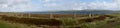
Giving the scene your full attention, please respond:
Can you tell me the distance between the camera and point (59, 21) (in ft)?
15.2

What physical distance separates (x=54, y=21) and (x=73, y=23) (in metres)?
0.37

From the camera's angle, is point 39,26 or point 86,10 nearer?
point 39,26

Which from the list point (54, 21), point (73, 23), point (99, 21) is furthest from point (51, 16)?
point (99, 21)

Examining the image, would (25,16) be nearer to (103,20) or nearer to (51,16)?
(51,16)

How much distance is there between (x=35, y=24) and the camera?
15.0ft

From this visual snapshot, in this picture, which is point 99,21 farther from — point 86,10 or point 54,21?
point 54,21

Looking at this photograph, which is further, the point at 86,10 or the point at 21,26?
the point at 86,10

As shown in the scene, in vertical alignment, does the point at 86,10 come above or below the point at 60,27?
above

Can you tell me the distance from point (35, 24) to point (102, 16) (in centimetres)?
135

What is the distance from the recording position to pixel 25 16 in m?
4.78

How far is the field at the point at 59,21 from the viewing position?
4.56 metres

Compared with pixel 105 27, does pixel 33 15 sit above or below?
above

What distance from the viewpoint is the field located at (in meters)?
4.56

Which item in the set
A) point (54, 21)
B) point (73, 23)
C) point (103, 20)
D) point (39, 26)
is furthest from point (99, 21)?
point (39, 26)
